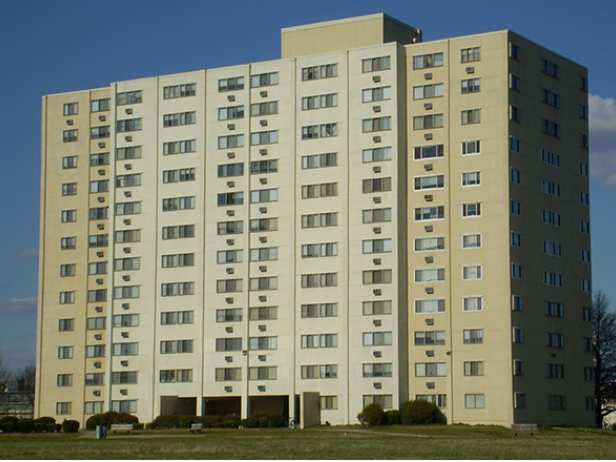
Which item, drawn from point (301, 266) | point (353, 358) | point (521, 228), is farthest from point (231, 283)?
point (521, 228)

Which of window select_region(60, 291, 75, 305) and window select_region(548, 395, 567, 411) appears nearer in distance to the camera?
window select_region(548, 395, 567, 411)

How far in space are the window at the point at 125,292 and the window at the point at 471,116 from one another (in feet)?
124

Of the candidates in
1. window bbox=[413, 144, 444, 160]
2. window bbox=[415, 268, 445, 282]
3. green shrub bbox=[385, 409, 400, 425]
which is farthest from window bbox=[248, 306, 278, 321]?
window bbox=[413, 144, 444, 160]

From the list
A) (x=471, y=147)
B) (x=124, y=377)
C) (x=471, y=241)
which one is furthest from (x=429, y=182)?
(x=124, y=377)

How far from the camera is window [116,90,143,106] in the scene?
119 metres

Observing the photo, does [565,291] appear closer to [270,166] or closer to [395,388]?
[395,388]

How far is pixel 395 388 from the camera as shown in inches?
4077

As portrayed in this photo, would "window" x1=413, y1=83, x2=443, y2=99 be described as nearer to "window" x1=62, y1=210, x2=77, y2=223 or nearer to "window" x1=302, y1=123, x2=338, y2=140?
"window" x1=302, y1=123, x2=338, y2=140

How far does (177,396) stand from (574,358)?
3929 centimetres

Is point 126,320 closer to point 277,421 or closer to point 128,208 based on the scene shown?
point 128,208

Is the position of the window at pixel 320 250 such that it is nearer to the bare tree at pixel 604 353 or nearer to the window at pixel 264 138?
the window at pixel 264 138

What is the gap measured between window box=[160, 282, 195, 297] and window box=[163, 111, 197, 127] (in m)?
16.6

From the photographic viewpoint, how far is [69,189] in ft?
400

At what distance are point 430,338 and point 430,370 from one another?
2.93 m
